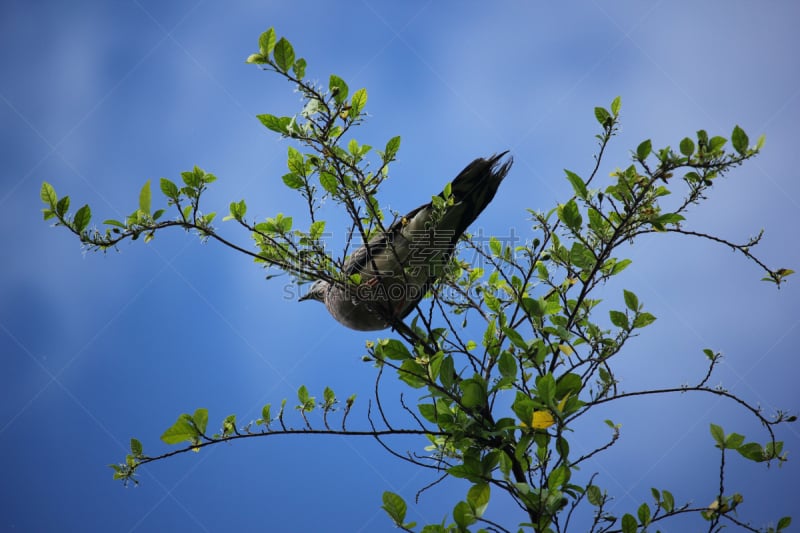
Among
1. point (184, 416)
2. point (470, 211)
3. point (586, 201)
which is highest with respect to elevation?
point (470, 211)

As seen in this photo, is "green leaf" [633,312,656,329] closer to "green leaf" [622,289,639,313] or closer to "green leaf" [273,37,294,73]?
"green leaf" [622,289,639,313]

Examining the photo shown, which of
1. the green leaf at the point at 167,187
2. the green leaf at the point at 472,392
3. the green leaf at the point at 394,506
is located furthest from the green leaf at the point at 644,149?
the green leaf at the point at 167,187

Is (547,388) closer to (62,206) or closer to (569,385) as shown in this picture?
(569,385)

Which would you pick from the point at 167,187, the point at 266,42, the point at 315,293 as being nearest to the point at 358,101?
the point at 266,42

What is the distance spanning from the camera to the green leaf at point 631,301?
207 cm

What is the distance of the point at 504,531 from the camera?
180 centimetres

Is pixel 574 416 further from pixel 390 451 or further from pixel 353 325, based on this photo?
pixel 353 325

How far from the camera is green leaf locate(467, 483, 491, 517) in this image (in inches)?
70.4

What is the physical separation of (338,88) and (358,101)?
0.12 metres

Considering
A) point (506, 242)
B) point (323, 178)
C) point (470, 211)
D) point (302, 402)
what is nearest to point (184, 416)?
point (302, 402)

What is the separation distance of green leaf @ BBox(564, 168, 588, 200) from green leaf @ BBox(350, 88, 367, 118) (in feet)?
2.33

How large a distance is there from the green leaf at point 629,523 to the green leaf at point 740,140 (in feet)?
4.00

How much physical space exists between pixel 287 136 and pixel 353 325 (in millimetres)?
1629

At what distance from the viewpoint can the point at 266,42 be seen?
1809 mm
